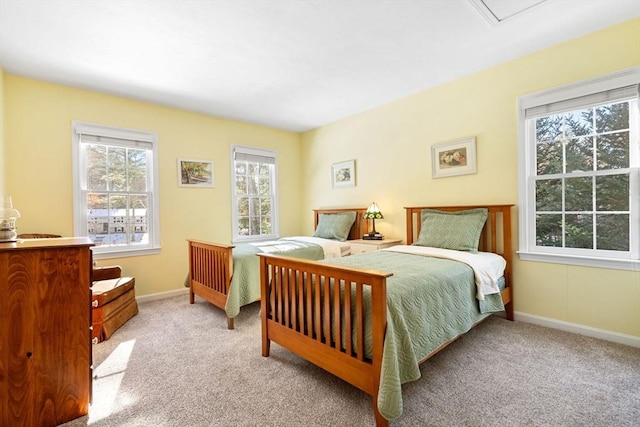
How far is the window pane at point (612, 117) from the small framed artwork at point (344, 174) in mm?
2663

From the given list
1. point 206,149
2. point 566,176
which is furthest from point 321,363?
point 206,149

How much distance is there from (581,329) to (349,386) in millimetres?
2151

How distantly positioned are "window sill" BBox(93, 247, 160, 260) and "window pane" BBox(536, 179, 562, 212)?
14.3 ft

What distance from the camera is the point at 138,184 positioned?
3.69 m

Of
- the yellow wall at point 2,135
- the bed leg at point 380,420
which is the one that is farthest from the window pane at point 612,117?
the yellow wall at point 2,135

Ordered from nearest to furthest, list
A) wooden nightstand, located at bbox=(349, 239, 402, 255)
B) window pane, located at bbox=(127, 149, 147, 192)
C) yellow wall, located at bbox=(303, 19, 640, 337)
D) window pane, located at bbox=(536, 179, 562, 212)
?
yellow wall, located at bbox=(303, 19, 640, 337) → window pane, located at bbox=(536, 179, 562, 212) → wooden nightstand, located at bbox=(349, 239, 402, 255) → window pane, located at bbox=(127, 149, 147, 192)

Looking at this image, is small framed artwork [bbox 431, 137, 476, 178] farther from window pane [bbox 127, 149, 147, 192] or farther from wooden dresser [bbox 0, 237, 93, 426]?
window pane [bbox 127, 149, 147, 192]

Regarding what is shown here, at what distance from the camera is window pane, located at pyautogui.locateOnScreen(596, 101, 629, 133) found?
2348 mm

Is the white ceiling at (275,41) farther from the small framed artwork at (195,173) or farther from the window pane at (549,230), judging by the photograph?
the window pane at (549,230)

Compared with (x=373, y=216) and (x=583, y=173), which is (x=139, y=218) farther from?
(x=583, y=173)

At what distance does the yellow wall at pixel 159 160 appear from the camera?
2.97 meters

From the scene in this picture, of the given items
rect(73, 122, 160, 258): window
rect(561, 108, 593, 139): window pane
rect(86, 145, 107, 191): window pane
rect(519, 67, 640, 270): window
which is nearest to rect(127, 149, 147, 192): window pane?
rect(73, 122, 160, 258): window

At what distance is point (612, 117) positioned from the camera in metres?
2.40

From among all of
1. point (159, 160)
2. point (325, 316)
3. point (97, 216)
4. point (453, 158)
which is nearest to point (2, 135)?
point (97, 216)
